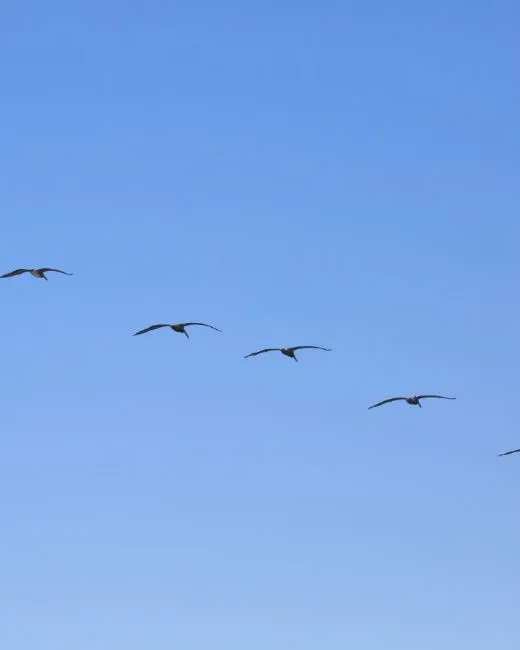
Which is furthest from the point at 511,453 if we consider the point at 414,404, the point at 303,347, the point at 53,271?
the point at 53,271

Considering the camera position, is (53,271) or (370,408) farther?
(370,408)

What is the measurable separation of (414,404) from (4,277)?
49.6 metres

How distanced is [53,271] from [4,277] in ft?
18.6

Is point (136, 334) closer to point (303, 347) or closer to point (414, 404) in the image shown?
point (303, 347)

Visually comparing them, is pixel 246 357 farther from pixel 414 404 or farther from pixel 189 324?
pixel 414 404

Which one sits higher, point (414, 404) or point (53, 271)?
point (53, 271)

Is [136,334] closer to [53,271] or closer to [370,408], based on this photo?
[53,271]

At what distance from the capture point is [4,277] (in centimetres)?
15175

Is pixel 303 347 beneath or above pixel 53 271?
beneath

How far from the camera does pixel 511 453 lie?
166m

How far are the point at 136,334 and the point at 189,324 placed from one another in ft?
22.7

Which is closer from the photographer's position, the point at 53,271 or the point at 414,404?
the point at 53,271

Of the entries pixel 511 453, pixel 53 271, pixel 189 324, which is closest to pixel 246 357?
pixel 189 324

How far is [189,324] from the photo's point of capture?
15900 cm
